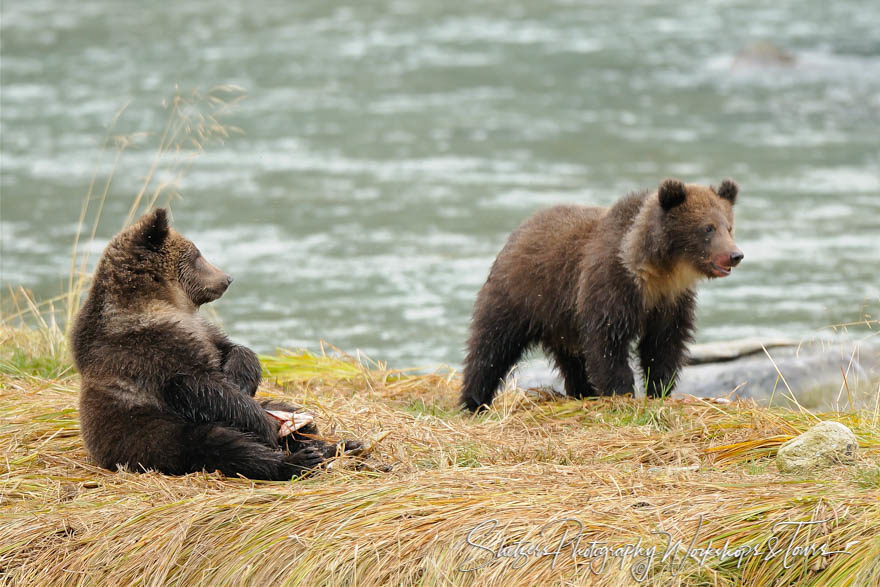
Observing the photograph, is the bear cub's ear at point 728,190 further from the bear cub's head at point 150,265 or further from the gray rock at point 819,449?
the bear cub's head at point 150,265

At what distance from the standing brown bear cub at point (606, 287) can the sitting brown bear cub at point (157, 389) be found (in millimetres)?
2050

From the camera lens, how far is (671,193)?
637 cm

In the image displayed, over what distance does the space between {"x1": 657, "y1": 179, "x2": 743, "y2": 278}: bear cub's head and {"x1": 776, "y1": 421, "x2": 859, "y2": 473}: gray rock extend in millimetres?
1767

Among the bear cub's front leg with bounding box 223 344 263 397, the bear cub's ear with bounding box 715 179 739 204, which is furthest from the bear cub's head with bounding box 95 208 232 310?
the bear cub's ear with bounding box 715 179 739 204

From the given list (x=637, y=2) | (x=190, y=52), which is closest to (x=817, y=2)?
(x=637, y=2)

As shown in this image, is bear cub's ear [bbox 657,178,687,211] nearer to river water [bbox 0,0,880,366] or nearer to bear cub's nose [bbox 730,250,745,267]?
bear cub's nose [bbox 730,250,745,267]

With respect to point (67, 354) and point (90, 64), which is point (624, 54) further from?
point (67, 354)

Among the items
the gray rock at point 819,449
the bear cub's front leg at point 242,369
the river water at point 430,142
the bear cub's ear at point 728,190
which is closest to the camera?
the gray rock at point 819,449

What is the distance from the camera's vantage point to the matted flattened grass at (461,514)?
12.9 ft

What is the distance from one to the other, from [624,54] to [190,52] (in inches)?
308

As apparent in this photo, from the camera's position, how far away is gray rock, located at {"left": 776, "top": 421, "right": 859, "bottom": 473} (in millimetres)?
4602

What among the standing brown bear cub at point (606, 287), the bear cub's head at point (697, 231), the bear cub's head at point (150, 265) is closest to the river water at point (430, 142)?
the bear cub's head at point (150, 265)

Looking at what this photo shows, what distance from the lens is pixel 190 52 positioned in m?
22.0

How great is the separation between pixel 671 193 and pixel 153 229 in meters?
2.76
